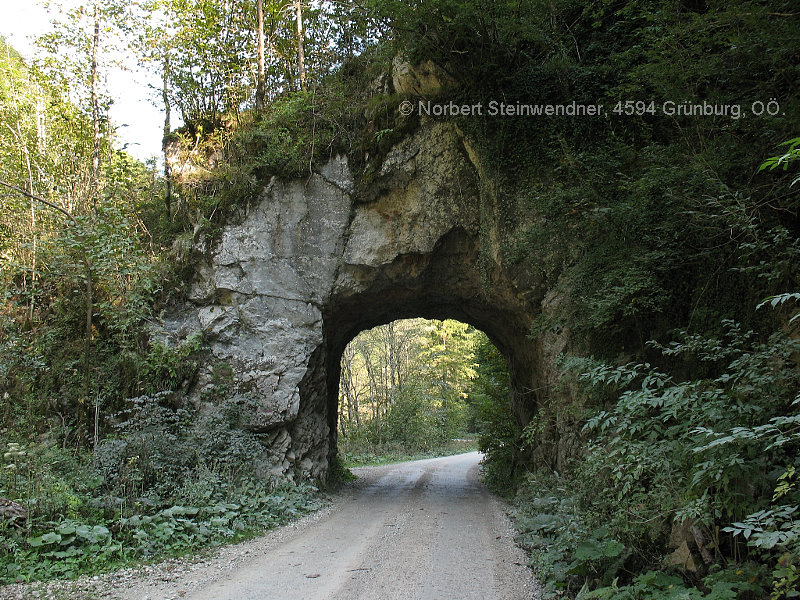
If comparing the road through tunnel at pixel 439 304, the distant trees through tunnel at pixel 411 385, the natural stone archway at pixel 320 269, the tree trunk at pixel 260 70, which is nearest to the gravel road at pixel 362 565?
the natural stone archway at pixel 320 269

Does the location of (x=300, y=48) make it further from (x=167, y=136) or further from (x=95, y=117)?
(x=95, y=117)

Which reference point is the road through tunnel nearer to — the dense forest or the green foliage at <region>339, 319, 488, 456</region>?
the dense forest

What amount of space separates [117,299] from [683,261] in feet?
33.2

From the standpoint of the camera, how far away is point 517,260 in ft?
28.1

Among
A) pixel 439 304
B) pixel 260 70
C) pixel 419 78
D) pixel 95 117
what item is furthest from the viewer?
pixel 439 304

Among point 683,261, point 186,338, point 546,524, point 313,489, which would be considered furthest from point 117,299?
point 683,261

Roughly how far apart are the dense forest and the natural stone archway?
479mm

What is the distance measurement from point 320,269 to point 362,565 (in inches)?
247

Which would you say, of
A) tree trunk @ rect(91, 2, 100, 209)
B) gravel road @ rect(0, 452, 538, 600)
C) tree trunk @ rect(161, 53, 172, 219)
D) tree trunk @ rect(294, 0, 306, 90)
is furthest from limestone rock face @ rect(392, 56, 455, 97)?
gravel road @ rect(0, 452, 538, 600)

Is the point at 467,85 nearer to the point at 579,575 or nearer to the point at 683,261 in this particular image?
the point at 683,261

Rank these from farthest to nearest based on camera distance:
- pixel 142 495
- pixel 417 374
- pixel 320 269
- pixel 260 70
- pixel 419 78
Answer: pixel 417 374
pixel 260 70
pixel 320 269
pixel 419 78
pixel 142 495

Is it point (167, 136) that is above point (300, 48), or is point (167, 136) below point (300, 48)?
below

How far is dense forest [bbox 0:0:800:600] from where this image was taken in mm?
3650

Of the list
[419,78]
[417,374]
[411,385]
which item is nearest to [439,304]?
[419,78]
